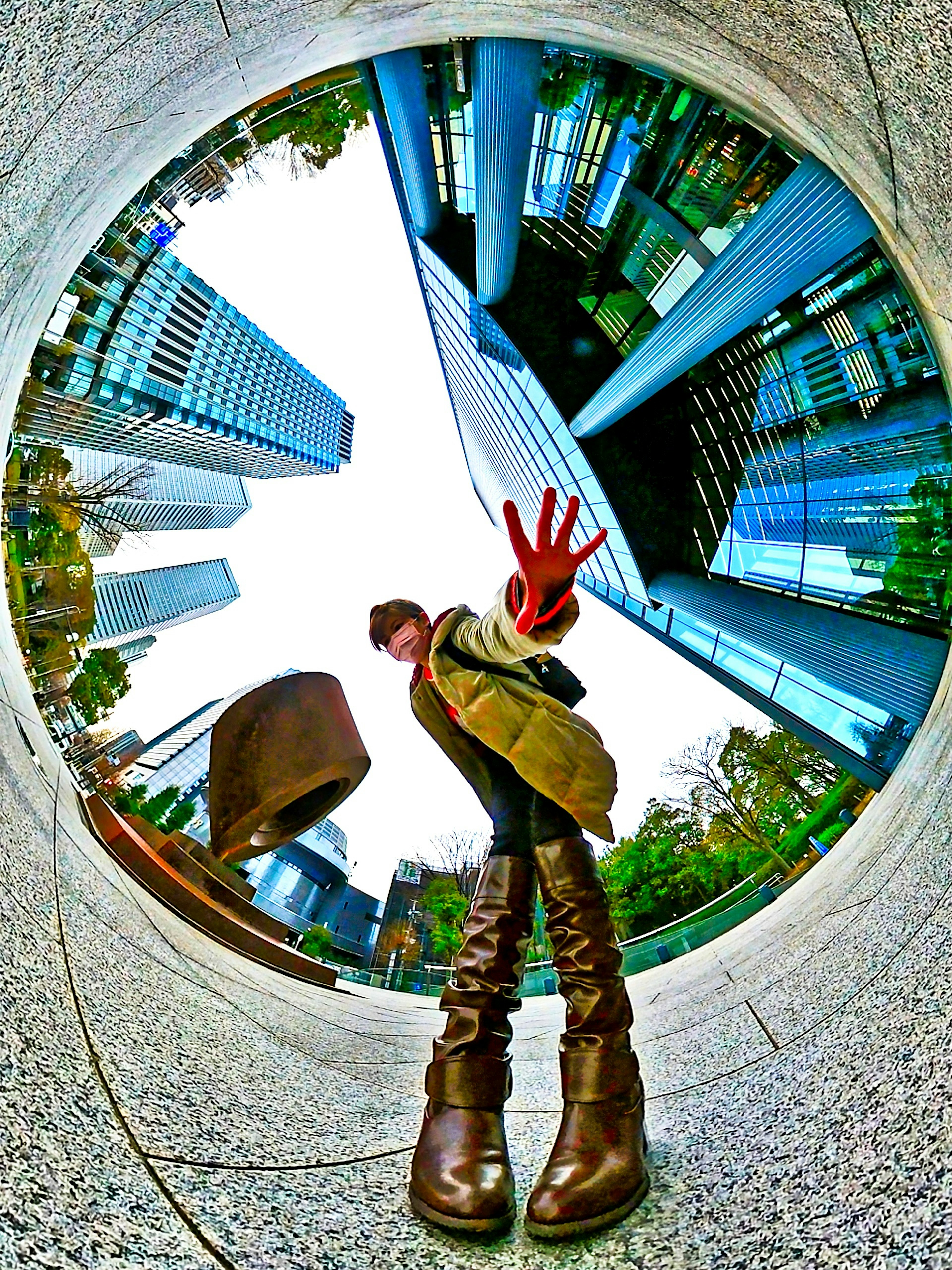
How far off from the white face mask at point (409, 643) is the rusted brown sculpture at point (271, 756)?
277 centimetres

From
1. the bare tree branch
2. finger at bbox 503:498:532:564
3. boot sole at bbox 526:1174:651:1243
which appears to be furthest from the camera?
the bare tree branch

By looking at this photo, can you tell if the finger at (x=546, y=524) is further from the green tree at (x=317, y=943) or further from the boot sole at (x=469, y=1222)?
Answer: the green tree at (x=317, y=943)

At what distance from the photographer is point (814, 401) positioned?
11125 mm

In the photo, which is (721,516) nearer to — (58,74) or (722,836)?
(722,836)

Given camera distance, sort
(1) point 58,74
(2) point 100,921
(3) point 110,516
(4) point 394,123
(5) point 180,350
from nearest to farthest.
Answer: (1) point 58,74
(2) point 100,921
(4) point 394,123
(3) point 110,516
(5) point 180,350

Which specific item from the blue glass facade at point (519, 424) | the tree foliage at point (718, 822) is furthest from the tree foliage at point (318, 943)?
the blue glass facade at point (519, 424)

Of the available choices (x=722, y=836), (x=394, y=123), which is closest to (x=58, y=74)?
(x=394, y=123)

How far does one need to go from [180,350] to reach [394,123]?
24.9 m

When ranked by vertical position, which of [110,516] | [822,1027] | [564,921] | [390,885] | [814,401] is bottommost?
[390,885]

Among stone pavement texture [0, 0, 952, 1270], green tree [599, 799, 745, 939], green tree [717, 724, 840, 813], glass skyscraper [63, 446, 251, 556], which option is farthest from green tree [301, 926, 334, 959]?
green tree [717, 724, 840, 813]

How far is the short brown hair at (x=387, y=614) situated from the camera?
3258mm

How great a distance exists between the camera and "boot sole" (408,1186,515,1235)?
6.57 ft

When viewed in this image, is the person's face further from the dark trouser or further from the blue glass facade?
the blue glass facade

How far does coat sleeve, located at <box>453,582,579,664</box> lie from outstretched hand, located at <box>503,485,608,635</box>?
0.09m
